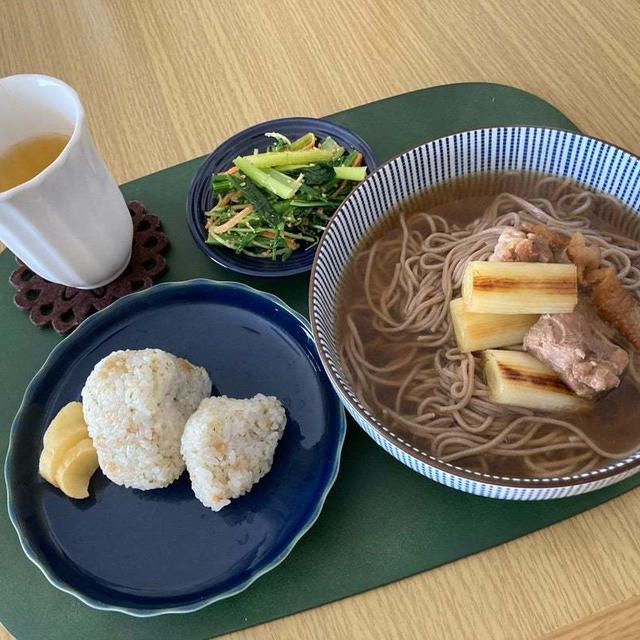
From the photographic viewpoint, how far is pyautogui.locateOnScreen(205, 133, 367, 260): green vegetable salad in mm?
1271

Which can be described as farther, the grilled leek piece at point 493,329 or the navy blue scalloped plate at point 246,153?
the navy blue scalloped plate at point 246,153

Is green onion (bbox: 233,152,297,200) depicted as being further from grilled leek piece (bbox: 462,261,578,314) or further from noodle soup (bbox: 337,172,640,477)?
grilled leek piece (bbox: 462,261,578,314)

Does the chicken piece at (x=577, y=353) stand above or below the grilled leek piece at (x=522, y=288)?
below

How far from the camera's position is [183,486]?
1.03 meters

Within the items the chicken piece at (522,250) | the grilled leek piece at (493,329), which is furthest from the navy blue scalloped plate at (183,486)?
the chicken piece at (522,250)

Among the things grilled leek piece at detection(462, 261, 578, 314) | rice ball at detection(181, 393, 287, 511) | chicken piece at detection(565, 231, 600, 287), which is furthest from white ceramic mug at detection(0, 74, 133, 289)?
chicken piece at detection(565, 231, 600, 287)

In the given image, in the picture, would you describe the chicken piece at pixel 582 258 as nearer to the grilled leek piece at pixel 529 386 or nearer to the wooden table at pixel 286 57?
the grilled leek piece at pixel 529 386

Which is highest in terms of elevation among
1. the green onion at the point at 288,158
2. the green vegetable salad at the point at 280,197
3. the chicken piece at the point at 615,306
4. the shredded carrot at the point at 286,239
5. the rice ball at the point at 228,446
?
the chicken piece at the point at 615,306

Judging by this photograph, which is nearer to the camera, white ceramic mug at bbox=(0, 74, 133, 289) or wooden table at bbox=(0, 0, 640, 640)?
white ceramic mug at bbox=(0, 74, 133, 289)

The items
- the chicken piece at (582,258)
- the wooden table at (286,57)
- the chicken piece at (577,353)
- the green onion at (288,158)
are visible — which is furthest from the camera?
the wooden table at (286,57)

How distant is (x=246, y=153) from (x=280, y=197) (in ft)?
0.52

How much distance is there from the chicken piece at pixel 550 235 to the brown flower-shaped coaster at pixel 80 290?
674 mm

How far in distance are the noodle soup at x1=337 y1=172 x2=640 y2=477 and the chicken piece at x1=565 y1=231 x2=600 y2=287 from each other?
0.17ft

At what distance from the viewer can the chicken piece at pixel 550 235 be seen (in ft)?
3.48
